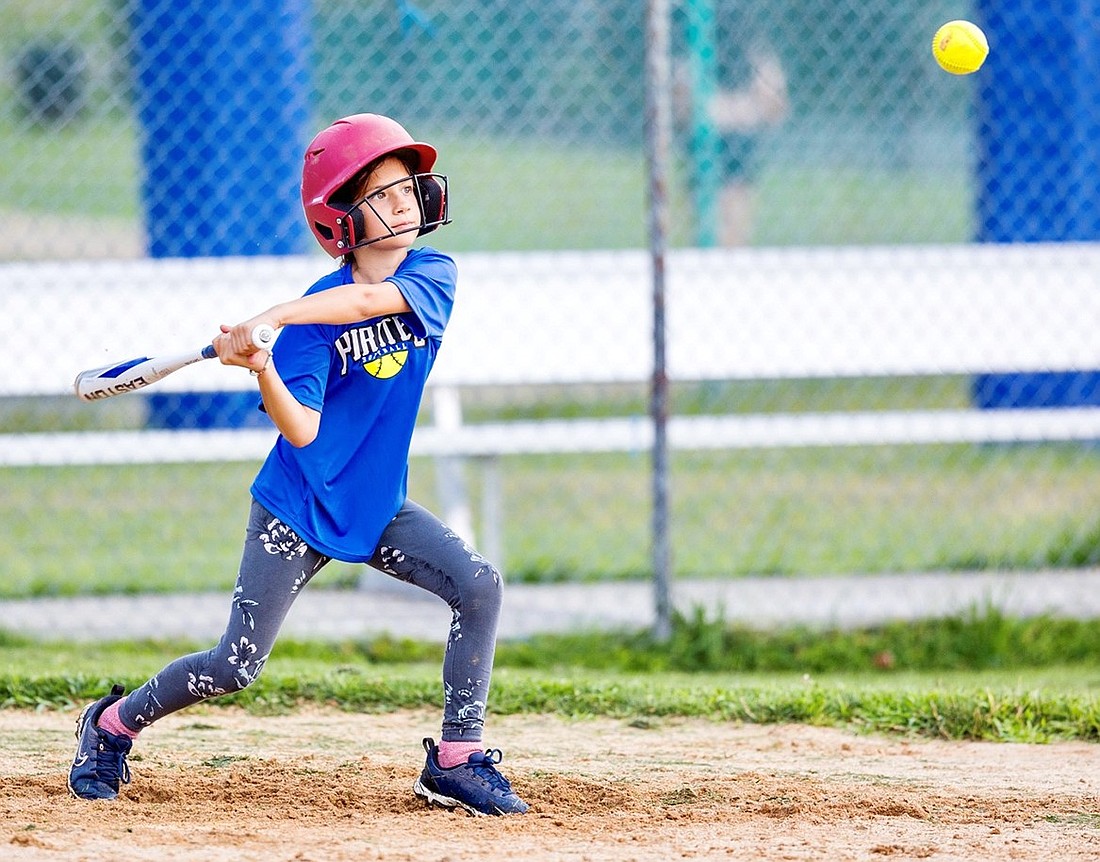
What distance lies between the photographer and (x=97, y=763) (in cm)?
358

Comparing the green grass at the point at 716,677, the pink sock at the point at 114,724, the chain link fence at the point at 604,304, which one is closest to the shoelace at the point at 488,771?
the pink sock at the point at 114,724

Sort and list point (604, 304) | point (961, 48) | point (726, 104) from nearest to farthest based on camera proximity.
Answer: point (961, 48), point (604, 304), point (726, 104)

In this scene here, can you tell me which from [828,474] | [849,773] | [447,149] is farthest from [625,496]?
[849,773]

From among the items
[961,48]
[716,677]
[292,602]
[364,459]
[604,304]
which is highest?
[961,48]

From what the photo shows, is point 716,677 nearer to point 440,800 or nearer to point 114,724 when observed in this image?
point 440,800

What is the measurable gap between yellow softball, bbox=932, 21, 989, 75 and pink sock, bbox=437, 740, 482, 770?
91.9 inches

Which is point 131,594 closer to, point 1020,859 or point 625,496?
point 625,496

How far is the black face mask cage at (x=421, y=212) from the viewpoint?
3.37 meters

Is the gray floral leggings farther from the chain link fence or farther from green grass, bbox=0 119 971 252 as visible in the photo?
green grass, bbox=0 119 971 252

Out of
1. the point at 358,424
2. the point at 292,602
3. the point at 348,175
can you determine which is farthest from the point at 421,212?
the point at 292,602

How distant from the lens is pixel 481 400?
1043cm

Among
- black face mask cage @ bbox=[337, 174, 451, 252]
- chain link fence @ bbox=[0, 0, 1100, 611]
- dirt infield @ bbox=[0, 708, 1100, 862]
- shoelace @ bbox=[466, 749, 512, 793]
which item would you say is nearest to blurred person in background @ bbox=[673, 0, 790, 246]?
chain link fence @ bbox=[0, 0, 1100, 611]

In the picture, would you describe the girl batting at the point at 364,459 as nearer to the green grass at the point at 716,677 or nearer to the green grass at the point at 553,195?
the green grass at the point at 716,677

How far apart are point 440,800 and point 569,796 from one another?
1.03ft
